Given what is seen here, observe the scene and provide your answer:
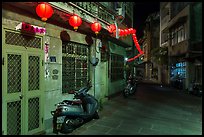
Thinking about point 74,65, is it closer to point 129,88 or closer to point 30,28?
point 30,28

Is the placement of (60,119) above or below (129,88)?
below

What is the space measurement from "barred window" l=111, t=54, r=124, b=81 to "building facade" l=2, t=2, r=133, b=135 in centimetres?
450

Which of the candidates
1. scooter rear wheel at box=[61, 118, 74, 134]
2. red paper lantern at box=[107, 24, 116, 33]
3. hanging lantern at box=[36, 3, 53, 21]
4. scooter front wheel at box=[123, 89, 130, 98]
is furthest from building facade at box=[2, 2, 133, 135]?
scooter front wheel at box=[123, 89, 130, 98]

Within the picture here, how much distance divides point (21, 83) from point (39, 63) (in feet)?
3.15

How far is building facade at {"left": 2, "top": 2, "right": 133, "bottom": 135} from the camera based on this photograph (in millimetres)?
5445

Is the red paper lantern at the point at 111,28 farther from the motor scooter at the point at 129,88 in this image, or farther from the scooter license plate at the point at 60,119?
the scooter license plate at the point at 60,119

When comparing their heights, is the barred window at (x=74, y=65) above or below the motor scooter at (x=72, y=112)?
above

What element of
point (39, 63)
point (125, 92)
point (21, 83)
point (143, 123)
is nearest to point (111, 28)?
point (39, 63)

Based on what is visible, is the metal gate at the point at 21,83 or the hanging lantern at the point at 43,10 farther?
the hanging lantern at the point at 43,10

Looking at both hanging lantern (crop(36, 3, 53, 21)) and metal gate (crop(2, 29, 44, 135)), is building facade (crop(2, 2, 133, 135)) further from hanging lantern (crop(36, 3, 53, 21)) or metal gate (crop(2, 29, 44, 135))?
hanging lantern (crop(36, 3, 53, 21))

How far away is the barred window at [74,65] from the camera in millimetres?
8180

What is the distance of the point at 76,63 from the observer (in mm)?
8977

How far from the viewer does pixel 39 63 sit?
6.38 m

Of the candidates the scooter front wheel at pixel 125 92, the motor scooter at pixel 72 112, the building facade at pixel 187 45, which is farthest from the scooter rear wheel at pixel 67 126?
the building facade at pixel 187 45
